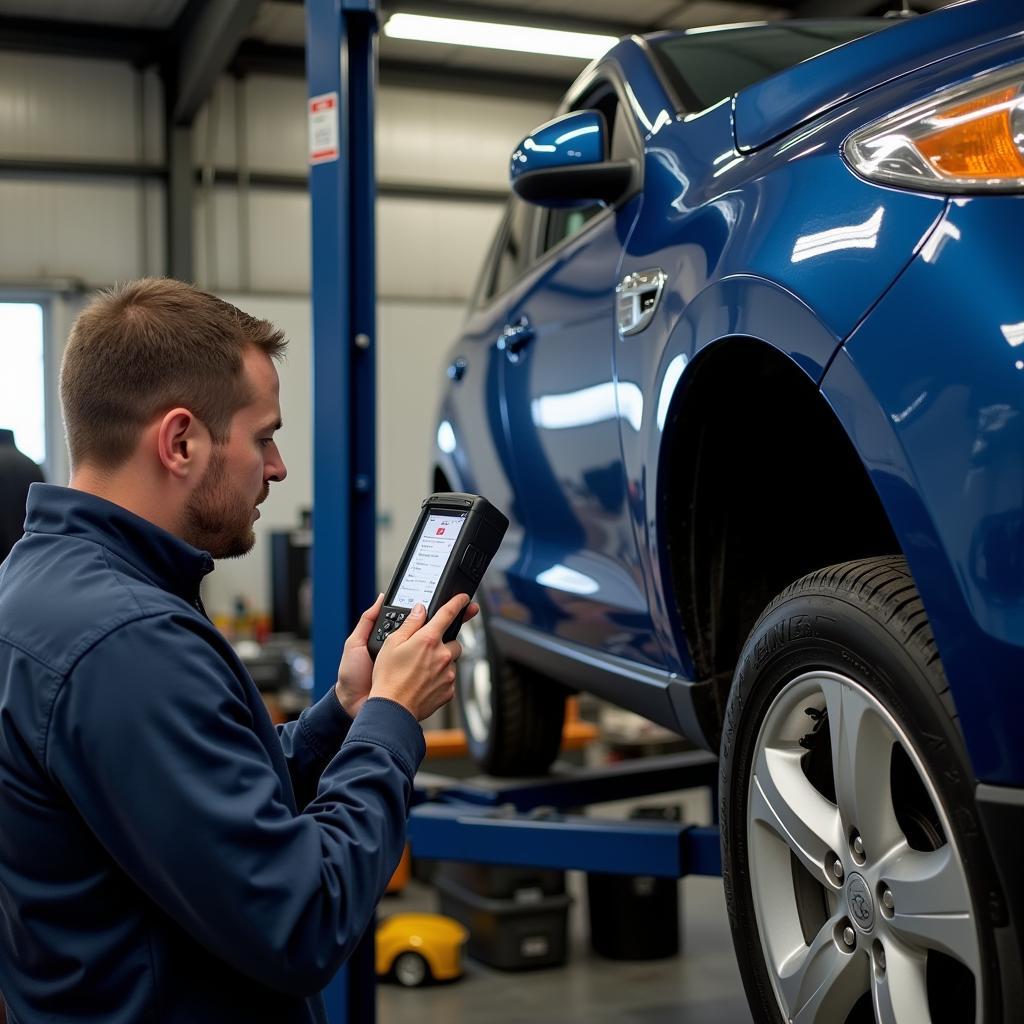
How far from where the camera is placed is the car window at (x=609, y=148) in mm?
2271

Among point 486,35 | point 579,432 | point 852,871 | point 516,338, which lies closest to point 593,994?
point 516,338

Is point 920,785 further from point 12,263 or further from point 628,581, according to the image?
point 12,263

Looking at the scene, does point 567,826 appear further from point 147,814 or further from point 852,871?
point 147,814

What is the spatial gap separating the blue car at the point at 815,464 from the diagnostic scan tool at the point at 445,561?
1.13ft

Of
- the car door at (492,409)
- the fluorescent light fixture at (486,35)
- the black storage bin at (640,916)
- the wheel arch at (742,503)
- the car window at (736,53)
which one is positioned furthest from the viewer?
the fluorescent light fixture at (486,35)

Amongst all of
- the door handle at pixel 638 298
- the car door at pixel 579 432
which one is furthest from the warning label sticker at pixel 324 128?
the door handle at pixel 638 298

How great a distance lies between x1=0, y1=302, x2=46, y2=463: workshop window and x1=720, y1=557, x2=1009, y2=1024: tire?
29.6 ft

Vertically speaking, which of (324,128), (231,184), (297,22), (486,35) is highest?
(297,22)

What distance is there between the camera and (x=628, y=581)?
2.15 meters

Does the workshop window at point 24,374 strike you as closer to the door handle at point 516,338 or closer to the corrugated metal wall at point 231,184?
the corrugated metal wall at point 231,184

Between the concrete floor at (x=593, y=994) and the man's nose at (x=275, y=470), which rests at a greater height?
the man's nose at (x=275, y=470)

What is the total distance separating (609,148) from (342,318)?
610 mm

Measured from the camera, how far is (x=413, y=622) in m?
1.45

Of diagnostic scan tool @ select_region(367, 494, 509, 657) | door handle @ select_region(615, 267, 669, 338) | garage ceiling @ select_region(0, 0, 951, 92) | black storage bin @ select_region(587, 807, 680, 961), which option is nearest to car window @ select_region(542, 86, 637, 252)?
door handle @ select_region(615, 267, 669, 338)
